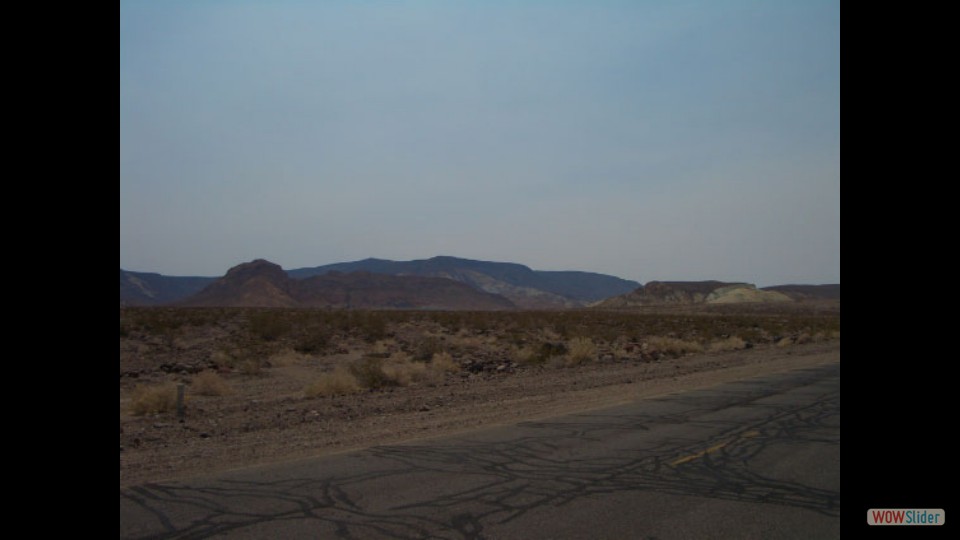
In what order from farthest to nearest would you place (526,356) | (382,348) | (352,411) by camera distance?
(382,348) → (526,356) → (352,411)

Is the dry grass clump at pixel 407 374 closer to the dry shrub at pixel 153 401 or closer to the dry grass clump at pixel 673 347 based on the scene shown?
the dry shrub at pixel 153 401

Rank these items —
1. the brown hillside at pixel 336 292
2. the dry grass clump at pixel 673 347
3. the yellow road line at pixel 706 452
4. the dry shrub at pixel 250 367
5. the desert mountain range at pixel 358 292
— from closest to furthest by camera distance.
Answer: the yellow road line at pixel 706 452 < the dry shrub at pixel 250 367 < the dry grass clump at pixel 673 347 < the brown hillside at pixel 336 292 < the desert mountain range at pixel 358 292

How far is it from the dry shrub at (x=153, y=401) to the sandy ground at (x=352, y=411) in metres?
Result: 0.29

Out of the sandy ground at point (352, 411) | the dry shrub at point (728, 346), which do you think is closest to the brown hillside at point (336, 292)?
the dry shrub at point (728, 346)

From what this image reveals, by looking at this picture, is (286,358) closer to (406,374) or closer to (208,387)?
(406,374)

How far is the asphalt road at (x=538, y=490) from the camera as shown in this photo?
6332mm

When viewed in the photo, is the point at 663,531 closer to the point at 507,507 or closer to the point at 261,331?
the point at 507,507

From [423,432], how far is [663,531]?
255 inches

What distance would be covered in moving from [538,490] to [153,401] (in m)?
12.4

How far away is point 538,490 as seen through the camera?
7602 millimetres

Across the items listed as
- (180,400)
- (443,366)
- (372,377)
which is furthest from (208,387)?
(443,366)

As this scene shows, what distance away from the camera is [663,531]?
617 centimetres
